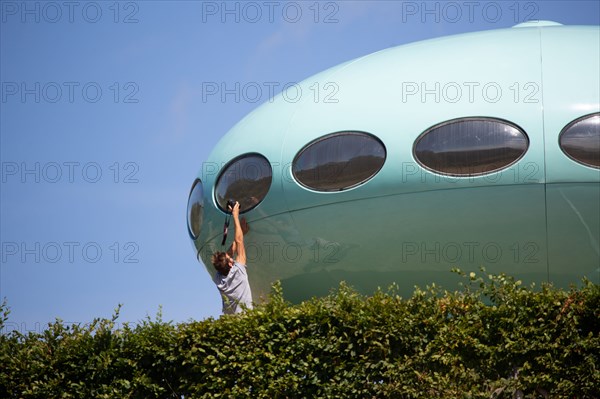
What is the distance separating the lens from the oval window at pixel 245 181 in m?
12.9

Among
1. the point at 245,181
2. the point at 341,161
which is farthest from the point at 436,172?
the point at 245,181

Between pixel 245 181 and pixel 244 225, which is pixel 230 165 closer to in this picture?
pixel 245 181

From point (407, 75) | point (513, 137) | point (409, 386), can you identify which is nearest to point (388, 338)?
point (409, 386)

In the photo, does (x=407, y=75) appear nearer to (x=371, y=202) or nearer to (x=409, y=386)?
(x=371, y=202)

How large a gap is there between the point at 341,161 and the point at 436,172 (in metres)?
1.37

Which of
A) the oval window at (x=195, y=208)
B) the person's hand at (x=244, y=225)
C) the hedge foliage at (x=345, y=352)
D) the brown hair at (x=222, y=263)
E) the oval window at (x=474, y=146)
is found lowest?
the hedge foliage at (x=345, y=352)

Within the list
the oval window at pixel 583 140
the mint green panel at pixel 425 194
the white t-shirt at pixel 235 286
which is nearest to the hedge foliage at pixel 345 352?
the white t-shirt at pixel 235 286

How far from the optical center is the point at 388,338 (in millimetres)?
9086

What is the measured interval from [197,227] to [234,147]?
167 cm

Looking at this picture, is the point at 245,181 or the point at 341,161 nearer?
the point at 341,161

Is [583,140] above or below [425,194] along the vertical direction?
above

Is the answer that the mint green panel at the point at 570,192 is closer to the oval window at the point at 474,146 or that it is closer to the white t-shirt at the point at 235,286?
the oval window at the point at 474,146

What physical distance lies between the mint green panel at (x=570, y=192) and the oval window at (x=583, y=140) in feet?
0.23

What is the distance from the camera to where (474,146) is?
11.7 m
